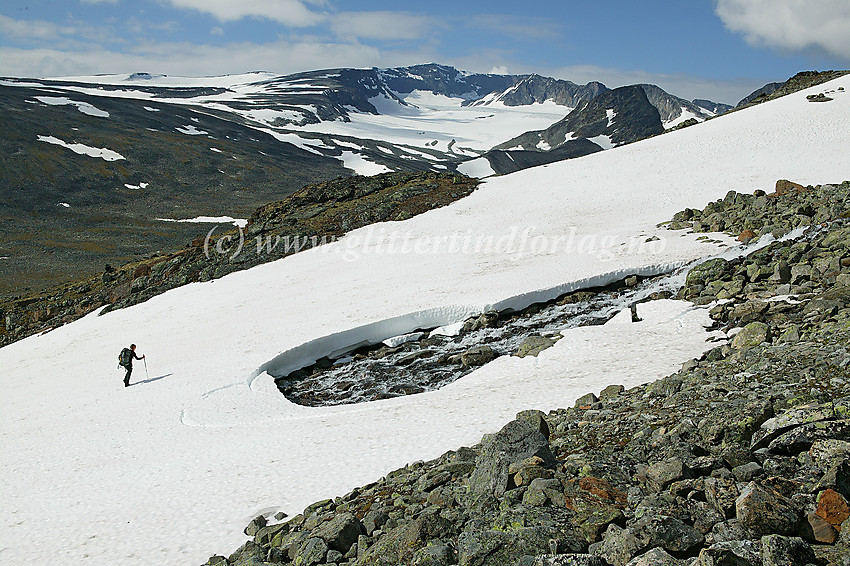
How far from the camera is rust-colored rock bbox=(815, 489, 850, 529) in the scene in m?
5.11

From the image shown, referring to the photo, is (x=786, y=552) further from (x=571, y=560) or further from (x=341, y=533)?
(x=341, y=533)

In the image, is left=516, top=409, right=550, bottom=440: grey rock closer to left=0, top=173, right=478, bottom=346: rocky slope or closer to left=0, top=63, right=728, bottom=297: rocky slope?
left=0, top=173, right=478, bottom=346: rocky slope

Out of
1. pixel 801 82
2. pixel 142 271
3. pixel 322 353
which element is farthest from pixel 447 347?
pixel 801 82

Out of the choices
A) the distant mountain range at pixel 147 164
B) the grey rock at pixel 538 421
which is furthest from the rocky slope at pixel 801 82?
the grey rock at pixel 538 421

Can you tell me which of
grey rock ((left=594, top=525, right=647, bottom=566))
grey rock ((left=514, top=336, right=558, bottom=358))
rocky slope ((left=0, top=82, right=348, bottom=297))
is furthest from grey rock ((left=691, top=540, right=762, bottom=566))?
rocky slope ((left=0, top=82, right=348, bottom=297))

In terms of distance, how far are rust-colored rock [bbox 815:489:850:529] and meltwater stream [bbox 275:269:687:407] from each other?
12.7 meters

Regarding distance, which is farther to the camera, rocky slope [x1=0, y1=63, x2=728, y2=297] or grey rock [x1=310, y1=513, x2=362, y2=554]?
rocky slope [x1=0, y1=63, x2=728, y2=297]

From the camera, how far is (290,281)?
3038cm

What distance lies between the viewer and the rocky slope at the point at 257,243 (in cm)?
3588

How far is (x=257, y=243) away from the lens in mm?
37281

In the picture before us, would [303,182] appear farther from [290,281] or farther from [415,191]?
[290,281]

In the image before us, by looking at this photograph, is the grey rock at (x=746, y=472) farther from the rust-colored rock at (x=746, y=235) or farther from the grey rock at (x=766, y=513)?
the rust-colored rock at (x=746, y=235)

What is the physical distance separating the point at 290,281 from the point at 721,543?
27202 mm

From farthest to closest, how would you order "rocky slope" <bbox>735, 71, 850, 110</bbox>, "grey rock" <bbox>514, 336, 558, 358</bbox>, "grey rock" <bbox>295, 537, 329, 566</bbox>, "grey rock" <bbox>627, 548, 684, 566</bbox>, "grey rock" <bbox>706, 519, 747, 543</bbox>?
"rocky slope" <bbox>735, 71, 850, 110</bbox>, "grey rock" <bbox>514, 336, 558, 358</bbox>, "grey rock" <bbox>295, 537, 329, 566</bbox>, "grey rock" <bbox>706, 519, 747, 543</bbox>, "grey rock" <bbox>627, 548, 684, 566</bbox>
